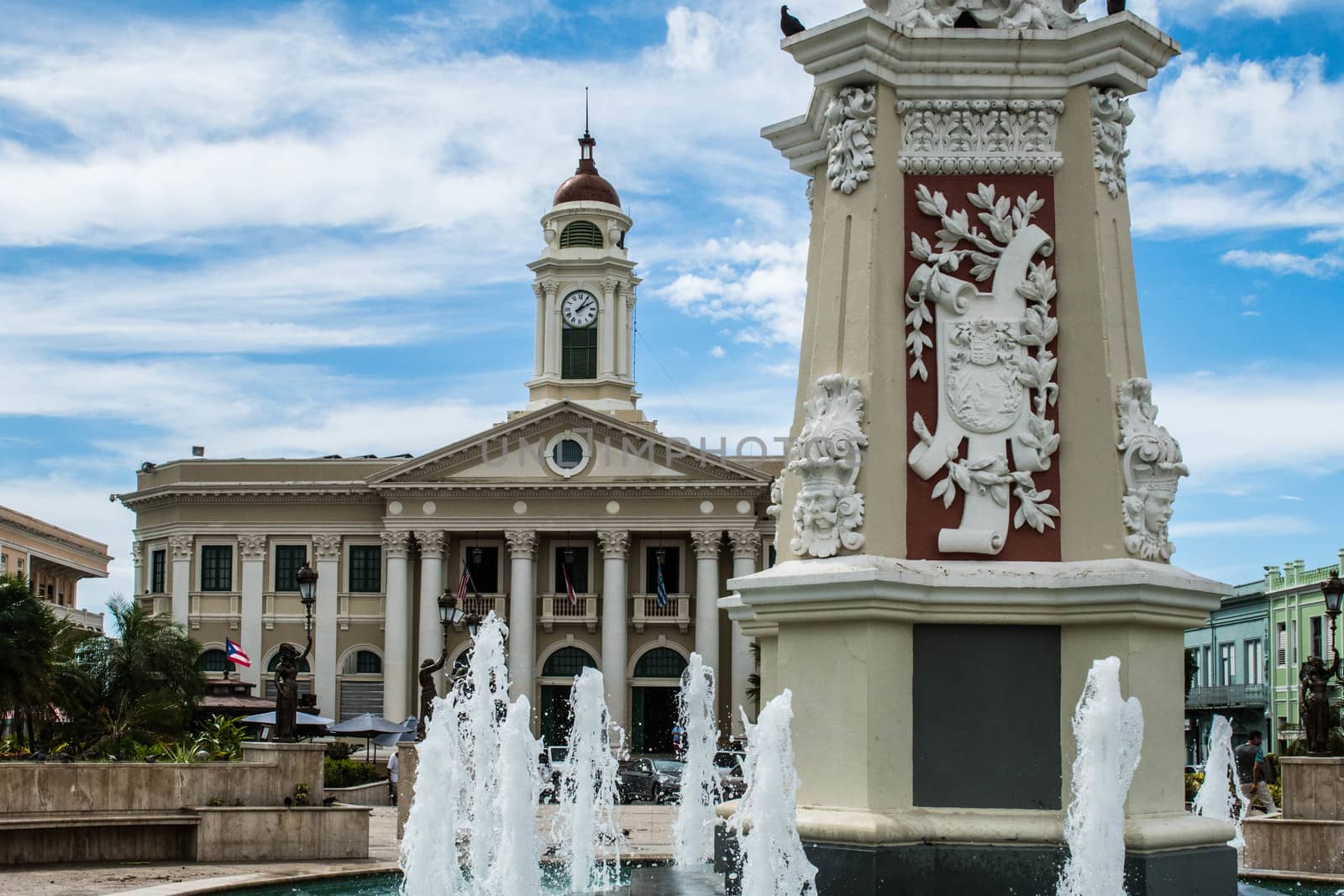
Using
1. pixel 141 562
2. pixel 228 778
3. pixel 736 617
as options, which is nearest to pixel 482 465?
pixel 141 562

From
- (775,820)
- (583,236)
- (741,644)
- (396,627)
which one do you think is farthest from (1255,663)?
(775,820)

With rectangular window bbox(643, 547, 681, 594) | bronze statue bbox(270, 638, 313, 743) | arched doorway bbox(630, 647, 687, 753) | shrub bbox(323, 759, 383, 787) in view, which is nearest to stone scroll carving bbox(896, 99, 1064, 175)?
bronze statue bbox(270, 638, 313, 743)

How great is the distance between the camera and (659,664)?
59406 millimetres

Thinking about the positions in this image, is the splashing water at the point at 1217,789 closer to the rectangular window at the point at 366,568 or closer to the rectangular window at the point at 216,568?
the rectangular window at the point at 366,568

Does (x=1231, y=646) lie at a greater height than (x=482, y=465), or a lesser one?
lesser

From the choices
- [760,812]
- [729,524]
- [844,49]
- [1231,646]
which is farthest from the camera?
[1231,646]

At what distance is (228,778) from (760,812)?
397 inches

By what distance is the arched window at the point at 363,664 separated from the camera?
60.3m

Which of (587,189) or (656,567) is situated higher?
(587,189)

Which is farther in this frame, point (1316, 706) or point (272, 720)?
point (272, 720)

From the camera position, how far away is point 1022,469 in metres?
9.52

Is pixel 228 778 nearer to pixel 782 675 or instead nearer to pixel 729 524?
pixel 782 675

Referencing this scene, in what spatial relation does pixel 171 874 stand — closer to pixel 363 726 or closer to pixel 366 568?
pixel 363 726

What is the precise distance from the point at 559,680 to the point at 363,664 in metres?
7.04
